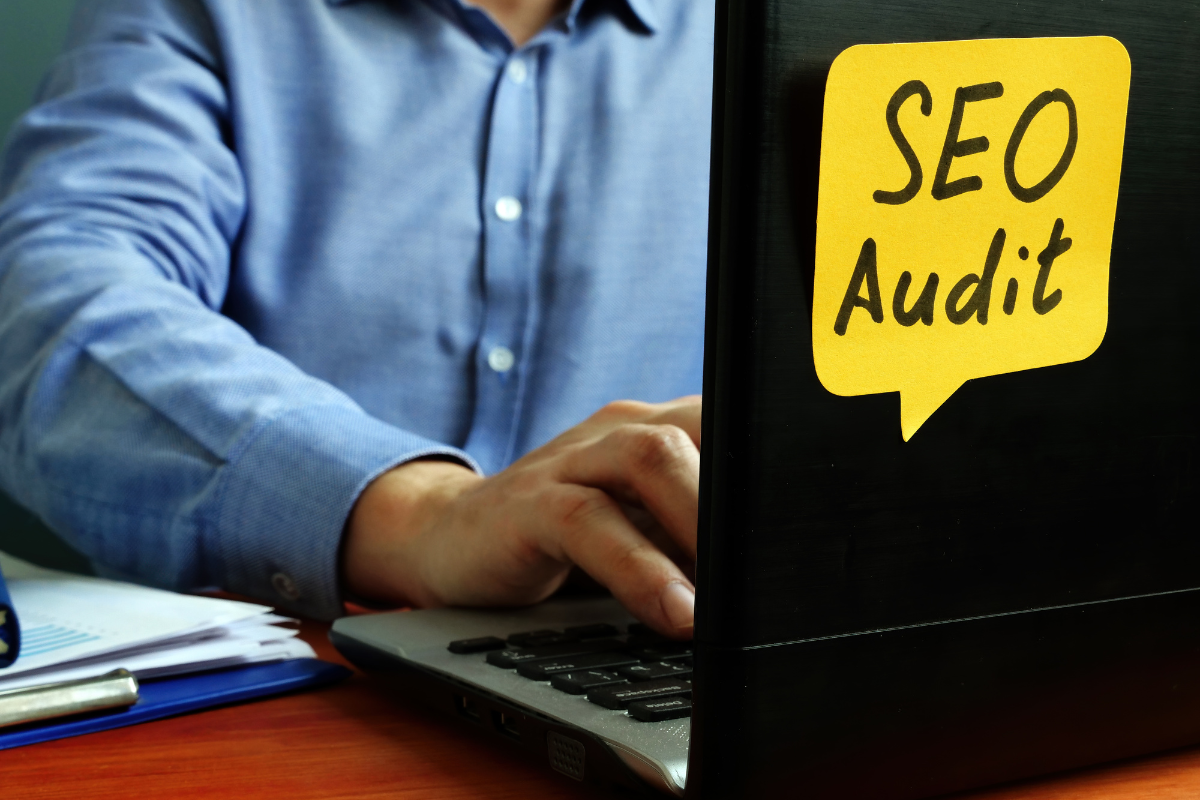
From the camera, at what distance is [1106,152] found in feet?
0.97

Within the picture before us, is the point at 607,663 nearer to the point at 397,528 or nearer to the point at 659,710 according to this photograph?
the point at 659,710

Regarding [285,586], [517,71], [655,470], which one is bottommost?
[285,586]

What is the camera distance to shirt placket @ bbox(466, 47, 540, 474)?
100 cm

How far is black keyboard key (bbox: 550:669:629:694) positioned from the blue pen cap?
209mm

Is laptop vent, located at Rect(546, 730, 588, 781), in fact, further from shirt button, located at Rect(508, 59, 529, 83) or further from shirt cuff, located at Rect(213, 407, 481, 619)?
shirt button, located at Rect(508, 59, 529, 83)

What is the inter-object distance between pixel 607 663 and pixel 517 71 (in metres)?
0.78

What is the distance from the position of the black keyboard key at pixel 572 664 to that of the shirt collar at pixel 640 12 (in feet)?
2.69

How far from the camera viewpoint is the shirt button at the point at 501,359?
1001mm

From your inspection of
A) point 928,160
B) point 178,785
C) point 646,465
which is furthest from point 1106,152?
point 178,785

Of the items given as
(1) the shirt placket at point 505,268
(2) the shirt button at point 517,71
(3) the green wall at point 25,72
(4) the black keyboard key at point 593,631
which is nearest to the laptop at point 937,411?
(4) the black keyboard key at point 593,631

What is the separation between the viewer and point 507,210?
1.02 metres

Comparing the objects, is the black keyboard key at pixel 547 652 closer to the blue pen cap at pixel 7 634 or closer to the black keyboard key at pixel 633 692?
the black keyboard key at pixel 633 692

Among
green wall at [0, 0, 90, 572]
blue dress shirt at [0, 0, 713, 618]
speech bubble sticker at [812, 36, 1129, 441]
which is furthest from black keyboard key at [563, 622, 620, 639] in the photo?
green wall at [0, 0, 90, 572]

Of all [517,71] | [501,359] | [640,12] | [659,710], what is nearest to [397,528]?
[659,710]
